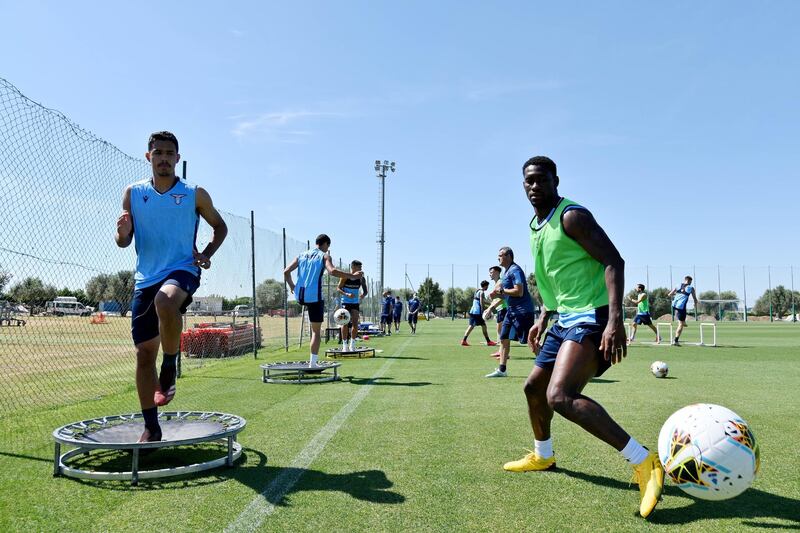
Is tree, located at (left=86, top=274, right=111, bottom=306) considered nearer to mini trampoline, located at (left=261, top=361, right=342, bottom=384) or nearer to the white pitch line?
mini trampoline, located at (left=261, top=361, right=342, bottom=384)

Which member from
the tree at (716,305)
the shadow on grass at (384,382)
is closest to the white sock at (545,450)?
the shadow on grass at (384,382)

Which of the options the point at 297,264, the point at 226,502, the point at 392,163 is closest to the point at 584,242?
the point at 226,502

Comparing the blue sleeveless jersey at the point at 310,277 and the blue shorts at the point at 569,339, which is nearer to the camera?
the blue shorts at the point at 569,339

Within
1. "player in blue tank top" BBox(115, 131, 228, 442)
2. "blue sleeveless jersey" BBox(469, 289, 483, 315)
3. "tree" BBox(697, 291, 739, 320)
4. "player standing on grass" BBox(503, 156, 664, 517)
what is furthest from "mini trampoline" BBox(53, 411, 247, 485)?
"tree" BBox(697, 291, 739, 320)

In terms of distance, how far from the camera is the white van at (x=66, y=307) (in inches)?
320

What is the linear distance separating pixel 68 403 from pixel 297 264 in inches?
150

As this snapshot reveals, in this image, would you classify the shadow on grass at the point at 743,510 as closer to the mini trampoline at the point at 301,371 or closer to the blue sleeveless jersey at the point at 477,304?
the mini trampoline at the point at 301,371

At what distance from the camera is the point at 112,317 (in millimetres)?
9672

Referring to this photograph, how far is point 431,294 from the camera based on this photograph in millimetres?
92938

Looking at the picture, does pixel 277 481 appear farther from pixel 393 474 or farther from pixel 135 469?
pixel 135 469

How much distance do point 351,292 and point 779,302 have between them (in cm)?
7562

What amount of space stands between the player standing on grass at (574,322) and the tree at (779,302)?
80.5m

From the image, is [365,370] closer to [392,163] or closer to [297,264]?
[297,264]

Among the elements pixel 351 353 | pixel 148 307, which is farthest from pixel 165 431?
pixel 351 353
